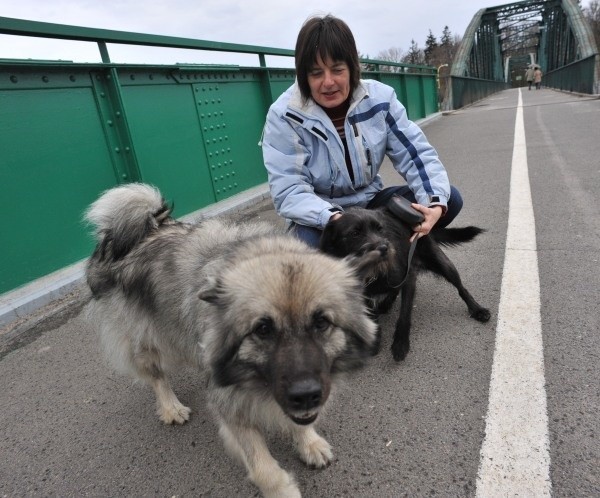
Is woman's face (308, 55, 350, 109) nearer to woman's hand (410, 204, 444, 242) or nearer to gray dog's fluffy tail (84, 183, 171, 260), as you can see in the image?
woman's hand (410, 204, 444, 242)

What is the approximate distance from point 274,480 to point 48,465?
4.01 ft

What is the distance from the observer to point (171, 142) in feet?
18.7

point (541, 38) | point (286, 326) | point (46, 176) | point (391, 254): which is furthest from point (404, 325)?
point (541, 38)

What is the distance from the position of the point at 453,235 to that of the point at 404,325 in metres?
1.02

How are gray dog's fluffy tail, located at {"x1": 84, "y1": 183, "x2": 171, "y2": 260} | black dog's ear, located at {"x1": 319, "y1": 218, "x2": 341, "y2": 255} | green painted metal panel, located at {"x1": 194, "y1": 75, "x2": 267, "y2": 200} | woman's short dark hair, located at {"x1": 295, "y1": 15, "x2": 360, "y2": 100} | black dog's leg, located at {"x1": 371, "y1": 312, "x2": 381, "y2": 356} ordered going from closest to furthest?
black dog's leg, located at {"x1": 371, "y1": 312, "x2": 381, "y2": 356}
gray dog's fluffy tail, located at {"x1": 84, "y1": 183, "x2": 171, "y2": 260}
black dog's ear, located at {"x1": 319, "y1": 218, "x2": 341, "y2": 255}
woman's short dark hair, located at {"x1": 295, "y1": 15, "x2": 360, "y2": 100}
green painted metal panel, located at {"x1": 194, "y1": 75, "x2": 267, "y2": 200}

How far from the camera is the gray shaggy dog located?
1605 mm

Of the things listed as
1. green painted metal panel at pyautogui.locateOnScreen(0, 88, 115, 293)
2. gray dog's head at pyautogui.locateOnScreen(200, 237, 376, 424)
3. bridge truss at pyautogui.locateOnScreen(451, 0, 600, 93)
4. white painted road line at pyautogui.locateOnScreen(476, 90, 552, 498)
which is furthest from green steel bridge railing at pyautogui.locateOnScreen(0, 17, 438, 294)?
bridge truss at pyautogui.locateOnScreen(451, 0, 600, 93)

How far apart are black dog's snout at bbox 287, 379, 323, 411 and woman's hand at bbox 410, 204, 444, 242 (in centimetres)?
158

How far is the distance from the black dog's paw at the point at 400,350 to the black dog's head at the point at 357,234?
469 mm

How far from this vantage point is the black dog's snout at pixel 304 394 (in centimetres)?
148

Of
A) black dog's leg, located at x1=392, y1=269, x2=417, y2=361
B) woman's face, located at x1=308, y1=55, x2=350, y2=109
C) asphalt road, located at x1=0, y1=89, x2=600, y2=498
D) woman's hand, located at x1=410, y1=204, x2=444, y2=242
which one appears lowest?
asphalt road, located at x1=0, y1=89, x2=600, y2=498

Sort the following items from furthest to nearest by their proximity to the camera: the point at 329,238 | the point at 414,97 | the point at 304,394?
the point at 414,97
the point at 329,238
the point at 304,394

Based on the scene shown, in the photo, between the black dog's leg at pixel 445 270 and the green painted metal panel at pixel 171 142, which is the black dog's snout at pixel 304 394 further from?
the green painted metal panel at pixel 171 142

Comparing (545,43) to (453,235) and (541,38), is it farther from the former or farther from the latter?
(453,235)
